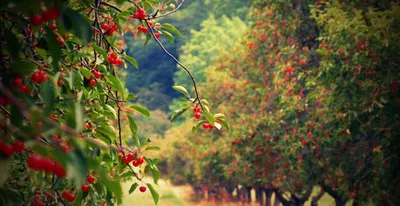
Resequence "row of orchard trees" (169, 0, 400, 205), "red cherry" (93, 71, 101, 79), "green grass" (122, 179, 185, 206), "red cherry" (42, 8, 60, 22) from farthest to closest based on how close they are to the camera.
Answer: "green grass" (122, 179, 185, 206) → "row of orchard trees" (169, 0, 400, 205) → "red cherry" (93, 71, 101, 79) → "red cherry" (42, 8, 60, 22)

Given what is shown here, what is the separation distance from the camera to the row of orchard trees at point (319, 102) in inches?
341

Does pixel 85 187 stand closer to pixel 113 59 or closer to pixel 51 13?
pixel 113 59

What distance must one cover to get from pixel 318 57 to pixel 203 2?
3829 centimetres

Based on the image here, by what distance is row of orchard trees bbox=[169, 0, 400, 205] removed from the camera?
8656 mm

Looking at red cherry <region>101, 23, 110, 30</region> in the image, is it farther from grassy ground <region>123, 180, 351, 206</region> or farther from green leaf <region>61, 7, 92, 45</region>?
grassy ground <region>123, 180, 351, 206</region>

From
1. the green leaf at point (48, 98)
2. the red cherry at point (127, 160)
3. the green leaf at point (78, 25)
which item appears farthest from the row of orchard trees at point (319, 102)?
the green leaf at point (78, 25)

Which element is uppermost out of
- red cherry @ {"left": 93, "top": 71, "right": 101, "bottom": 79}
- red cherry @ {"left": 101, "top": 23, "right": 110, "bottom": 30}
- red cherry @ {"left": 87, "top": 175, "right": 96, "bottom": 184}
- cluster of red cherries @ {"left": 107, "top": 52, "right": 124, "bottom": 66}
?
red cherry @ {"left": 101, "top": 23, "right": 110, "bottom": 30}

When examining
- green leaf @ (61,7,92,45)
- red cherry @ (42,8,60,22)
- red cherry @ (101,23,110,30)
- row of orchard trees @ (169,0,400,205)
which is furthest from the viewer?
row of orchard trees @ (169,0,400,205)

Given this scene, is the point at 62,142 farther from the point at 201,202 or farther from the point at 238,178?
the point at 201,202

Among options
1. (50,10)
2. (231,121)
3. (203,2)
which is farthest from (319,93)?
(203,2)

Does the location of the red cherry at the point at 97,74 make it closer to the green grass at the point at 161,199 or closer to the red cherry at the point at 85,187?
the red cherry at the point at 85,187

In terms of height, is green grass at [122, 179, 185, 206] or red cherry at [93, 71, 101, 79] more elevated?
green grass at [122, 179, 185, 206]

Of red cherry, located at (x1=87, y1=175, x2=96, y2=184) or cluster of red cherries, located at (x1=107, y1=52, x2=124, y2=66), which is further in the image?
cluster of red cherries, located at (x1=107, y1=52, x2=124, y2=66)

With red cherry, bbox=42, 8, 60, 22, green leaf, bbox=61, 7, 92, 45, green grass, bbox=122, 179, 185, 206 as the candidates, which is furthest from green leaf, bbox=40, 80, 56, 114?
green grass, bbox=122, 179, 185, 206
